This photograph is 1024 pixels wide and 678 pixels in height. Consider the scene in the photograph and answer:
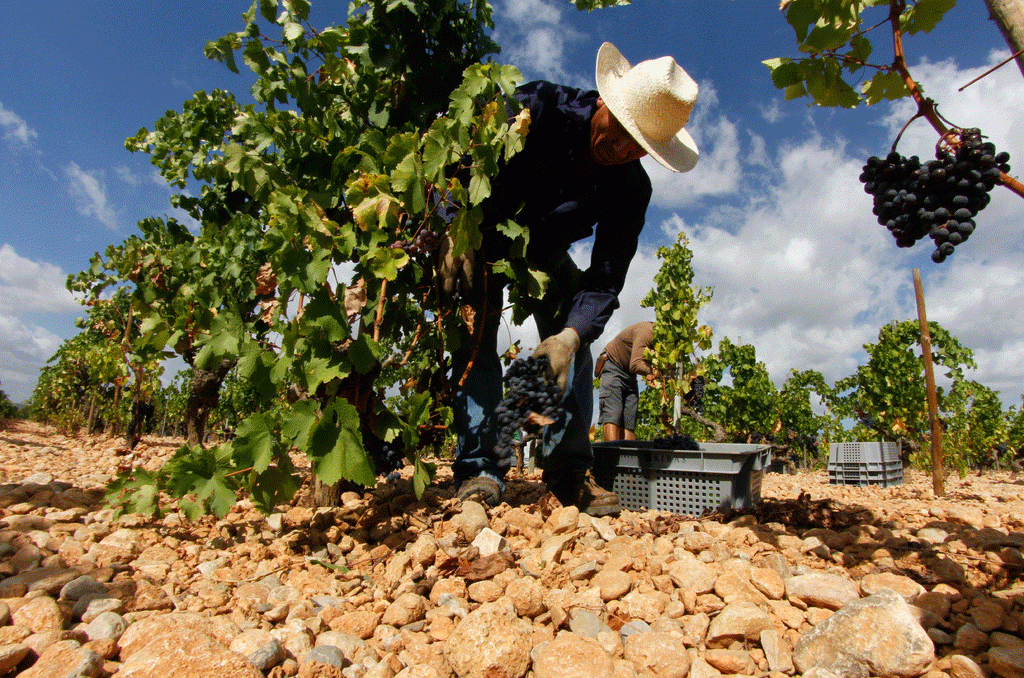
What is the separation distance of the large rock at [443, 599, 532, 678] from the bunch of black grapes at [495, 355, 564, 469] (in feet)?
2.82

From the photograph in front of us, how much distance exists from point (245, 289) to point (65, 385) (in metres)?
10.2

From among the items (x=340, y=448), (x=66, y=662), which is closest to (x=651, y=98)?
(x=340, y=448)

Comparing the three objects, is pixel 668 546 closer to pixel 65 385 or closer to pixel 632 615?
pixel 632 615

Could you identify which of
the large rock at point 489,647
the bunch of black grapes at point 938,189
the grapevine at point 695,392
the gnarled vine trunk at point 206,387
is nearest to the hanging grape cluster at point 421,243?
the large rock at point 489,647

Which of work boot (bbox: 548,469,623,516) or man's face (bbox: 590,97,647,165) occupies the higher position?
man's face (bbox: 590,97,647,165)

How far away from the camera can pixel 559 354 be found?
2184 mm

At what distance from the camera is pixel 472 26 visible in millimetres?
2695

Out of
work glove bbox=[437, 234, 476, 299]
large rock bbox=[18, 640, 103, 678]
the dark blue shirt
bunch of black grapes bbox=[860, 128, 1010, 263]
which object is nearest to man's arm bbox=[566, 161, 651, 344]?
the dark blue shirt

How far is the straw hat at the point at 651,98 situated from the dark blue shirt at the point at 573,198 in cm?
17

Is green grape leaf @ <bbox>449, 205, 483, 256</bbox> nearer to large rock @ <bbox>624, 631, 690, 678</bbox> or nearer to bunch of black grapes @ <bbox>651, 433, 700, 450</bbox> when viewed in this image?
large rock @ <bbox>624, 631, 690, 678</bbox>

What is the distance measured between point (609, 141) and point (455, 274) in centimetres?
88

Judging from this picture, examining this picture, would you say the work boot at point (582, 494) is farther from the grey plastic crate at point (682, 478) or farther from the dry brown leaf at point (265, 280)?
the dry brown leaf at point (265, 280)

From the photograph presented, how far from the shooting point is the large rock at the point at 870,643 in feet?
3.90

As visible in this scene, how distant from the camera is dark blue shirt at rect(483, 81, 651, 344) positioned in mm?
2400
